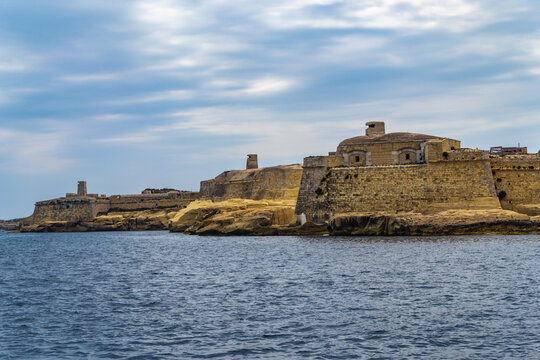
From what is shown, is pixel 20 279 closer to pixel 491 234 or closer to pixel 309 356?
pixel 309 356

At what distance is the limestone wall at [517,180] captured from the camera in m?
36.7

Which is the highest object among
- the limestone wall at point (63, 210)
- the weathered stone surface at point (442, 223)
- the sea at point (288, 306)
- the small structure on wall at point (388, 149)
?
the small structure on wall at point (388, 149)

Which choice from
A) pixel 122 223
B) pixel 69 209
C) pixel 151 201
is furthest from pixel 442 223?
pixel 69 209

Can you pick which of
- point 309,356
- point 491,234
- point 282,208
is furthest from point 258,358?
point 282,208

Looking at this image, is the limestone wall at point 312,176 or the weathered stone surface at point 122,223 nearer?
the limestone wall at point 312,176

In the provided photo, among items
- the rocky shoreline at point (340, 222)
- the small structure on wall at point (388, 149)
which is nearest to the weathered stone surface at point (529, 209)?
the rocky shoreline at point (340, 222)

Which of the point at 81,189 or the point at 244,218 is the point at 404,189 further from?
the point at 81,189

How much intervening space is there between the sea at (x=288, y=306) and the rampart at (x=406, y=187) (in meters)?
7.21

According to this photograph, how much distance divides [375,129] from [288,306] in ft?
96.5

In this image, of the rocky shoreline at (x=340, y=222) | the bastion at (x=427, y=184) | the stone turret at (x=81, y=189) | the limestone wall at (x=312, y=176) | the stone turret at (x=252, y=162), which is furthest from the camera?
the stone turret at (x=81, y=189)

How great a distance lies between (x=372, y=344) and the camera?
41.1ft

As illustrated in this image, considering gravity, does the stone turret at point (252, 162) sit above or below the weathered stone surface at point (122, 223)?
above

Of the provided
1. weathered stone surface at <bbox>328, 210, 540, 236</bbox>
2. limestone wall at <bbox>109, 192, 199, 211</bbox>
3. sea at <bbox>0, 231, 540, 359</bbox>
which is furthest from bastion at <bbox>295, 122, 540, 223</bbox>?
limestone wall at <bbox>109, 192, 199, 211</bbox>

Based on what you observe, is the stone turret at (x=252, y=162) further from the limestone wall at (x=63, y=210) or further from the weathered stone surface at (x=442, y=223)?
the weathered stone surface at (x=442, y=223)
